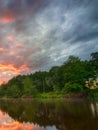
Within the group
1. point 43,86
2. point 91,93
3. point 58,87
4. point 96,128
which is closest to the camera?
point 96,128

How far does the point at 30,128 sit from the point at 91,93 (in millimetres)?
54629

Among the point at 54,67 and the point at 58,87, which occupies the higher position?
the point at 54,67

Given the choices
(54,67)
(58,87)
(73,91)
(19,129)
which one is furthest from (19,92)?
(19,129)

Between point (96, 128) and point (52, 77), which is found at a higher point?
point (52, 77)

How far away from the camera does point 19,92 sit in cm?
18162

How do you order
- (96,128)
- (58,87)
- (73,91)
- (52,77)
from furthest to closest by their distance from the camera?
1. (52,77)
2. (58,87)
3. (73,91)
4. (96,128)

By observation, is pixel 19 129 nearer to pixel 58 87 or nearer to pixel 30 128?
pixel 30 128

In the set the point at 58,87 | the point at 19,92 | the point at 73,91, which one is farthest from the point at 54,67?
the point at 73,91

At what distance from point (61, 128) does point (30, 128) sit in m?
4.81

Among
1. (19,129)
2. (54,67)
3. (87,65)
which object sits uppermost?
(54,67)

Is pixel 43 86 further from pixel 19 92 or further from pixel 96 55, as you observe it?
pixel 96 55

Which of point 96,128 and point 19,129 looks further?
point 19,129

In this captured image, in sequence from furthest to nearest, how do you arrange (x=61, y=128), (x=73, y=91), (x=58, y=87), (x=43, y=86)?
1. (x=43, y=86)
2. (x=58, y=87)
3. (x=73, y=91)
4. (x=61, y=128)

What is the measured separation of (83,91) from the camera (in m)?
85.6
